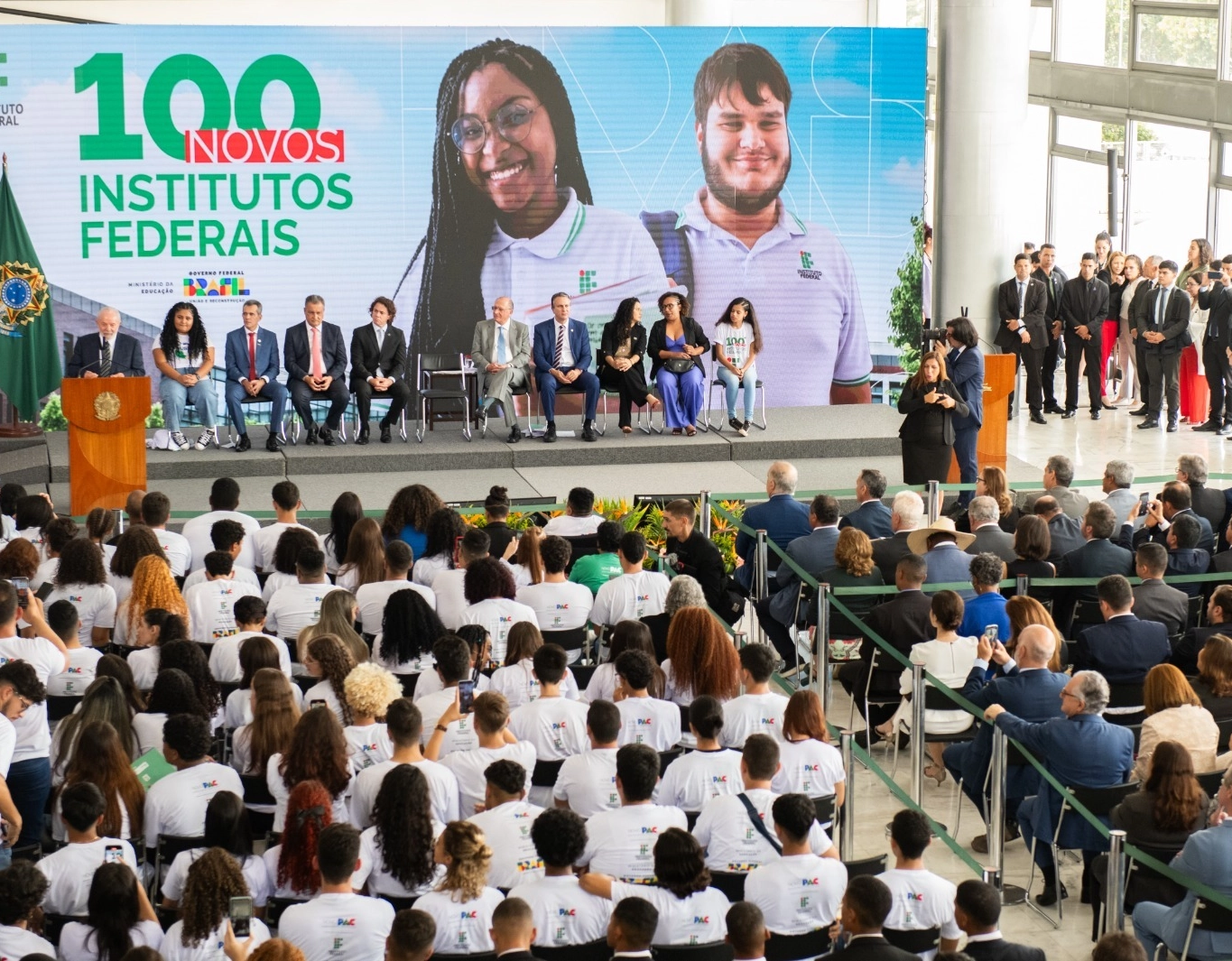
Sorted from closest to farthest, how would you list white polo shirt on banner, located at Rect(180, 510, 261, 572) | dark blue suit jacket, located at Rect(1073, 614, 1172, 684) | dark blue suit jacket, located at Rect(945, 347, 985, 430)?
dark blue suit jacket, located at Rect(1073, 614, 1172, 684), white polo shirt on banner, located at Rect(180, 510, 261, 572), dark blue suit jacket, located at Rect(945, 347, 985, 430)

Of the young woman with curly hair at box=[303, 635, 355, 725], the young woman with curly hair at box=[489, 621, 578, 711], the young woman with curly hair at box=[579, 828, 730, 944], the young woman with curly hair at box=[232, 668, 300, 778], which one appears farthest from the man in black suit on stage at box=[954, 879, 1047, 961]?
the young woman with curly hair at box=[303, 635, 355, 725]

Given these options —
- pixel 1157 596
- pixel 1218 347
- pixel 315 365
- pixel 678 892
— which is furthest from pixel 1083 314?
pixel 678 892

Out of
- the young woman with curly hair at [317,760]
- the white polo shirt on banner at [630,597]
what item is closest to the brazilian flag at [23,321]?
the white polo shirt on banner at [630,597]

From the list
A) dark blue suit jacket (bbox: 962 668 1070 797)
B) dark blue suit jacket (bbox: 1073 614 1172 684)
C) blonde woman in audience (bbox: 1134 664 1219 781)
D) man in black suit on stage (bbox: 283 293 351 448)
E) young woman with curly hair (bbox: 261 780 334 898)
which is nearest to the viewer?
young woman with curly hair (bbox: 261 780 334 898)

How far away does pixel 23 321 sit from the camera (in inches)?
541

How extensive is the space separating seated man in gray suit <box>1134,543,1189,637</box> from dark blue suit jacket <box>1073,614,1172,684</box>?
489 millimetres

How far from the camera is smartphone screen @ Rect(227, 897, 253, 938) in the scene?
15.1 feet

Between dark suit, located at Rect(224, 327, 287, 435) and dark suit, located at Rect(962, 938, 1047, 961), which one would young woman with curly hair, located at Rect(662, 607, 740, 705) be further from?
dark suit, located at Rect(224, 327, 287, 435)

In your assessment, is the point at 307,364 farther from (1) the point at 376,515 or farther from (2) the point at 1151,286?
(2) the point at 1151,286

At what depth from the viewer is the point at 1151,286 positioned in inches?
596

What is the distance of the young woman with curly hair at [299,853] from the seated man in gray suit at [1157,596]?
4.19 meters

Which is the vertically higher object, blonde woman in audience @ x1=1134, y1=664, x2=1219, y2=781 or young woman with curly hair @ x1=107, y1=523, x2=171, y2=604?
young woman with curly hair @ x1=107, y1=523, x2=171, y2=604

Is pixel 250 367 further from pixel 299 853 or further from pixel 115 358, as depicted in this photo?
pixel 299 853

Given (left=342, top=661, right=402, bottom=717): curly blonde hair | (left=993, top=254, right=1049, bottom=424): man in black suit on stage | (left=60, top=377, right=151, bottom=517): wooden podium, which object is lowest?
(left=342, top=661, right=402, bottom=717): curly blonde hair
